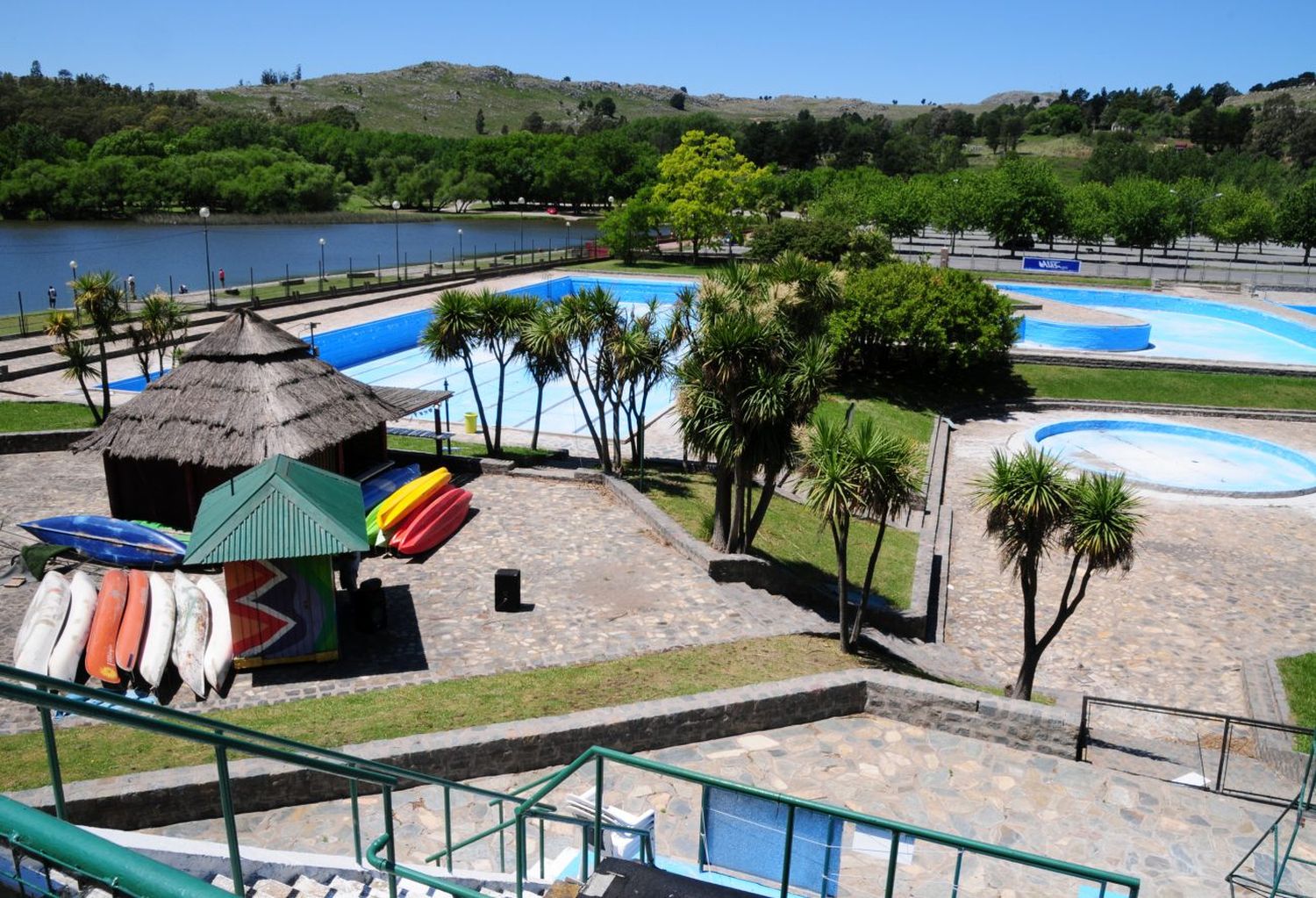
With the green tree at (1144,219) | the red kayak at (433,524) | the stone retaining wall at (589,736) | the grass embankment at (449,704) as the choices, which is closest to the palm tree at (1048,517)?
the stone retaining wall at (589,736)

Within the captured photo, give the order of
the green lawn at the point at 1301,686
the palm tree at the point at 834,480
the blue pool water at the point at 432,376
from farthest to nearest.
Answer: the blue pool water at the point at 432,376, the green lawn at the point at 1301,686, the palm tree at the point at 834,480

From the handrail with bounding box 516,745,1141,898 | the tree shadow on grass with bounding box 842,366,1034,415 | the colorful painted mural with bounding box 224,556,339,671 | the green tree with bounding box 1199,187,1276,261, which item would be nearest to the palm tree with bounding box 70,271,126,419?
the colorful painted mural with bounding box 224,556,339,671

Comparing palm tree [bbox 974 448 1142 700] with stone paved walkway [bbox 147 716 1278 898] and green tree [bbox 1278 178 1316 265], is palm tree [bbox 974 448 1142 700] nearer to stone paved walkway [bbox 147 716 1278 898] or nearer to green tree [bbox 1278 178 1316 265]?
stone paved walkway [bbox 147 716 1278 898]

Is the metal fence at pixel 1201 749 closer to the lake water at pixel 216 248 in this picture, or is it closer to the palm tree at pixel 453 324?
the palm tree at pixel 453 324

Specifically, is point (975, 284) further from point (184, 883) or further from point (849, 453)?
point (184, 883)

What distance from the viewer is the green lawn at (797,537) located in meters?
19.5

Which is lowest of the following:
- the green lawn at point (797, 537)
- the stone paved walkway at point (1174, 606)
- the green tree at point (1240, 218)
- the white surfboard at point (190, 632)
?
the stone paved walkway at point (1174, 606)

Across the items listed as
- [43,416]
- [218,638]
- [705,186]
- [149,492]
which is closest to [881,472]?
[218,638]

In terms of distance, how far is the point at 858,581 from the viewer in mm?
19250

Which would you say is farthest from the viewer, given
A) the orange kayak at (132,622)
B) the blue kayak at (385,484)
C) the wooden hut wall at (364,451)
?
the wooden hut wall at (364,451)

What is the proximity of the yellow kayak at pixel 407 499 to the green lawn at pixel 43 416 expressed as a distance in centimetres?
1091

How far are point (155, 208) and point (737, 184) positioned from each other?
61.0 meters

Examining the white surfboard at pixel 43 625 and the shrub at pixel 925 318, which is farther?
the shrub at pixel 925 318

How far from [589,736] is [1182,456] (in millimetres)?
26509
